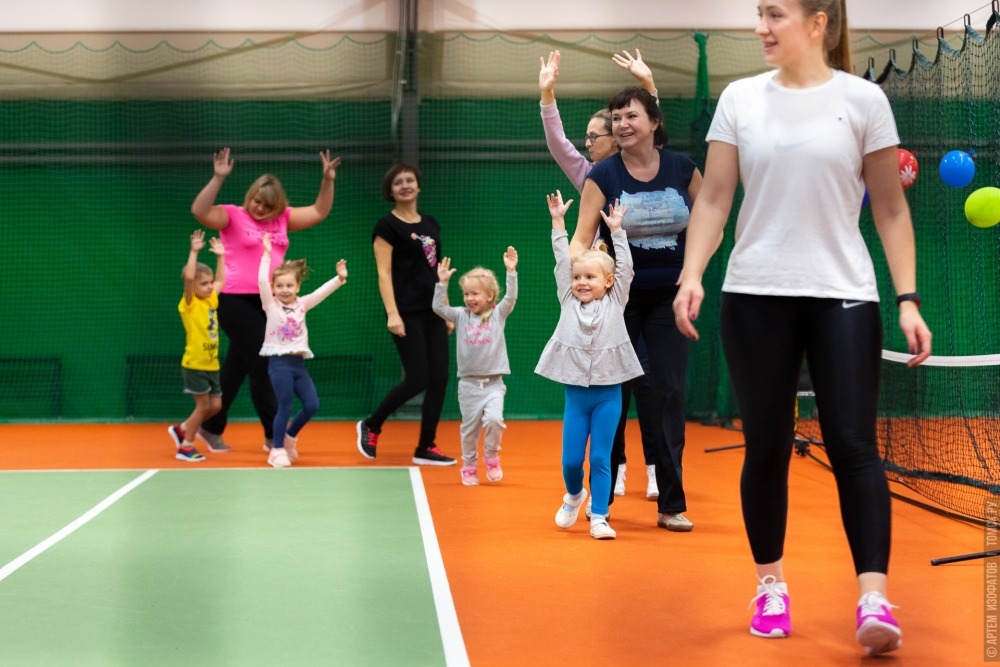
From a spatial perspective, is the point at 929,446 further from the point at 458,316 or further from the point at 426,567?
the point at 426,567

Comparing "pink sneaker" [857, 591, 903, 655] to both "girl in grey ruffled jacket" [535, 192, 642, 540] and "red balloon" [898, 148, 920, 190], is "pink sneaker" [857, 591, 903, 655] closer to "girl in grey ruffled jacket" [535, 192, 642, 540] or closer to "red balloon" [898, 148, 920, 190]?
"girl in grey ruffled jacket" [535, 192, 642, 540]

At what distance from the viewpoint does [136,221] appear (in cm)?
935

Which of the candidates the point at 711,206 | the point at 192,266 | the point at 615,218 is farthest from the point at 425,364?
the point at 711,206

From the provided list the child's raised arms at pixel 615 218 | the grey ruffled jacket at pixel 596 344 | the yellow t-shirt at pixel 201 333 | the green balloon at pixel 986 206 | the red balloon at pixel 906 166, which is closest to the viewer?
the child's raised arms at pixel 615 218

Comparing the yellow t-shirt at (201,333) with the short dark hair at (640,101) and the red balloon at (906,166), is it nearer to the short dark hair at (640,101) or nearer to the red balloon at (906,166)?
the short dark hair at (640,101)

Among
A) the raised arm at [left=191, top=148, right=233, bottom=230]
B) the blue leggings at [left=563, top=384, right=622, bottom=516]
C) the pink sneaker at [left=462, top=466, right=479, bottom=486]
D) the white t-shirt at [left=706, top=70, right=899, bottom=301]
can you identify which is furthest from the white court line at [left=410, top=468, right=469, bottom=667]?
the raised arm at [left=191, top=148, right=233, bottom=230]

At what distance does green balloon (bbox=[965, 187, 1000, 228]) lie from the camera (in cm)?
443

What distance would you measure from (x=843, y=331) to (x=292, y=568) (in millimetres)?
1946

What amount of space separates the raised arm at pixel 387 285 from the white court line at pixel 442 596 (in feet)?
4.23

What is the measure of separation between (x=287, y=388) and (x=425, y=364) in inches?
32.1

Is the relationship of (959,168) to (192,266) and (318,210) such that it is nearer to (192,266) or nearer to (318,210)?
(318,210)

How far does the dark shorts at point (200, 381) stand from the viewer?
664 cm

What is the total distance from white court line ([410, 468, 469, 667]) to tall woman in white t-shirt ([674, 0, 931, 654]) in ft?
2.77

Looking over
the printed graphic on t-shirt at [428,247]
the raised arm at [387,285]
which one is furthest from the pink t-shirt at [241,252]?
the printed graphic on t-shirt at [428,247]
